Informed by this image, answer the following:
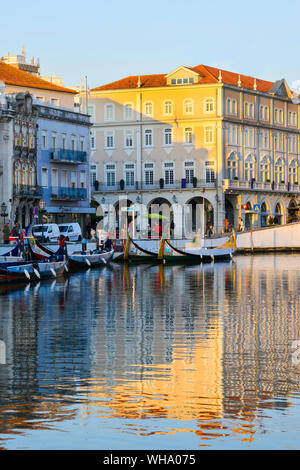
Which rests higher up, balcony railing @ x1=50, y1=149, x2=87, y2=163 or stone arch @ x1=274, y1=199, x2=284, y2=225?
balcony railing @ x1=50, y1=149, x2=87, y2=163

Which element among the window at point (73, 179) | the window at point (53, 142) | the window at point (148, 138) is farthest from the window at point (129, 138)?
the window at point (53, 142)

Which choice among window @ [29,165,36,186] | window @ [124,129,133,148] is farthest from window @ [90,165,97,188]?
window @ [29,165,36,186]

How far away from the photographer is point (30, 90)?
279 feet

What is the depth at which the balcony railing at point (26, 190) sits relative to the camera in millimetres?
75750

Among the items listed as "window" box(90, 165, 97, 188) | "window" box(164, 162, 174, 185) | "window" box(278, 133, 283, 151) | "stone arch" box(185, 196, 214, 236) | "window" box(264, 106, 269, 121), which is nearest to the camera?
"stone arch" box(185, 196, 214, 236)

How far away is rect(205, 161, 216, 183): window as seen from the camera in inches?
4146

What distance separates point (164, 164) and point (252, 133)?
34.1ft

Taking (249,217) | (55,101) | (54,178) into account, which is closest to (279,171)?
(249,217)

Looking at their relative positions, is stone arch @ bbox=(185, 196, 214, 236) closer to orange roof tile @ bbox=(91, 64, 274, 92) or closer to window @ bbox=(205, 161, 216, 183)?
window @ bbox=(205, 161, 216, 183)

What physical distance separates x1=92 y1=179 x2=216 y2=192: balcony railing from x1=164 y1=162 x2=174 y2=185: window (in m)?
0.13

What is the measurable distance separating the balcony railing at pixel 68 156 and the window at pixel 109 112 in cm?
2178

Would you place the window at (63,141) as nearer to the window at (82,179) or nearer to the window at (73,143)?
the window at (73,143)

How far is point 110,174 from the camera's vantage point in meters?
110
